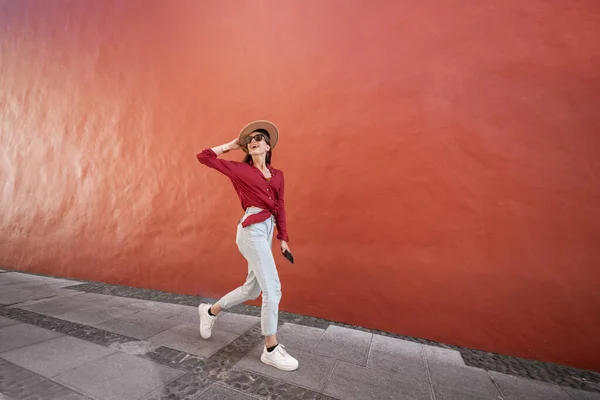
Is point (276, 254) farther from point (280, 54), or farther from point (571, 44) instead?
point (571, 44)

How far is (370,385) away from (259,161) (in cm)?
186

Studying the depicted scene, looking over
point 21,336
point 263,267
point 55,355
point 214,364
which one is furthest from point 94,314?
point 263,267

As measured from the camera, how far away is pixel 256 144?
7.92ft

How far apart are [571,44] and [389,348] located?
3.17 meters

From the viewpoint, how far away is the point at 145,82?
4.47 m

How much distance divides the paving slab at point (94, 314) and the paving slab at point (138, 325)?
0.12m

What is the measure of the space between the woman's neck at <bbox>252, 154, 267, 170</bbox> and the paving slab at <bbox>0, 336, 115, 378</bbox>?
1921mm

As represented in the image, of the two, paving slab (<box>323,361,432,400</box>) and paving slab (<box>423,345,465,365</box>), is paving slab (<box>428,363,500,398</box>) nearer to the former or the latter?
paving slab (<box>423,345,465,365</box>)

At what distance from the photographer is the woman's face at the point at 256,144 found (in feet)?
7.92

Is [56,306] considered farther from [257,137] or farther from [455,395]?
[455,395]

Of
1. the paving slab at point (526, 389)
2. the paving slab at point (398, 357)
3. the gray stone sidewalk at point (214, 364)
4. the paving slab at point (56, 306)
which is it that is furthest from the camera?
the paving slab at point (56, 306)

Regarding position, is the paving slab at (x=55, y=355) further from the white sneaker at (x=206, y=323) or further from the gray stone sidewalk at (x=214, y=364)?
the white sneaker at (x=206, y=323)

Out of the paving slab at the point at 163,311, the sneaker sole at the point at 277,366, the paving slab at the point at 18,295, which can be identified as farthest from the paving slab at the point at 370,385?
the paving slab at the point at 18,295

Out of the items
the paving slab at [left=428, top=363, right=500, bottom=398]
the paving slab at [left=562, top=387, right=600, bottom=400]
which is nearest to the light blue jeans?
the paving slab at [left=428, top=363, right=500, bottom=398]
